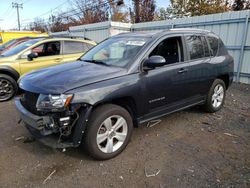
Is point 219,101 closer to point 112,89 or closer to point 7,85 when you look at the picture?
point 112,89

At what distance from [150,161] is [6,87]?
16.0 feet

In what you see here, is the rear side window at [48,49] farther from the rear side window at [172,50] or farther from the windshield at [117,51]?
the rear side window at [172,50]

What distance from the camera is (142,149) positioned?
3.45 m

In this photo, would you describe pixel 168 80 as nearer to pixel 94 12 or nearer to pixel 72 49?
pixel 72 49

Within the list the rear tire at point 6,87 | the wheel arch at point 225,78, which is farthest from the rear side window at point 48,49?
the wheel arch at point 225,78

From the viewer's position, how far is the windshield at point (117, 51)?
352 centimetres

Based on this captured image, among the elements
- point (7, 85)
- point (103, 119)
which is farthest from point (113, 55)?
point (7, 85)

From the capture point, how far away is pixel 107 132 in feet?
10.2

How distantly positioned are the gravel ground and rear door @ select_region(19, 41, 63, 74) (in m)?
2.38

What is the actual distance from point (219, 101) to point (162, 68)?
2.21 metres

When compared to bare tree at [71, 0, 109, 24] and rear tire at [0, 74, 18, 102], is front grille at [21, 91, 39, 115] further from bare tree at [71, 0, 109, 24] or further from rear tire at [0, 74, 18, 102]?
bare tree at [71, 0, 109, 24]

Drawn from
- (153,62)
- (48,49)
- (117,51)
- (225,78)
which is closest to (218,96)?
(225,78)

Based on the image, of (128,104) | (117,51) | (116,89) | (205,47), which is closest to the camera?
(116,89)

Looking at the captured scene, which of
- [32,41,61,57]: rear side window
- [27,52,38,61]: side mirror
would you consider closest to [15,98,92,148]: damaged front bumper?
[27,52,38,61]: side mirror
